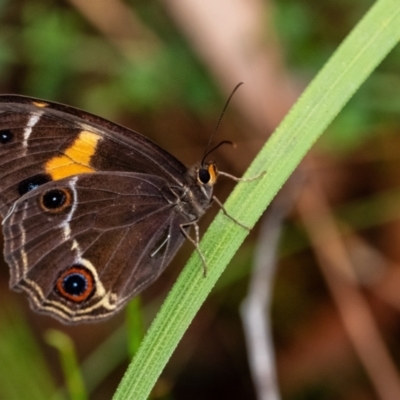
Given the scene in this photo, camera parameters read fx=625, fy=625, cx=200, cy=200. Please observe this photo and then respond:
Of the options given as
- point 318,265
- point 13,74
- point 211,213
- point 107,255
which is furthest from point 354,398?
point 13,74

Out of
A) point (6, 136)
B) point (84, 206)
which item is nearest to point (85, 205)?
point (84, 206)

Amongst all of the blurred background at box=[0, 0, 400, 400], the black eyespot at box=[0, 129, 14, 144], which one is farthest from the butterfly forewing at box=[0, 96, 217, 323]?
the blurred background at box=[0, 0, 400, 400]

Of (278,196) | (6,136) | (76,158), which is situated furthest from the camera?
(278,196)

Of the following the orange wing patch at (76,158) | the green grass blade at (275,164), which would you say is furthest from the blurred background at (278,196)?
the green grass blade at (275,164)

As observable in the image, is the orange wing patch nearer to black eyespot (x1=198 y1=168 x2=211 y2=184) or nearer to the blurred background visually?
black eyespot (x1=198 y1=168 x2=211 y2=184)

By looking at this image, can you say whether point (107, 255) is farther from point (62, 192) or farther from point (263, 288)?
point (263, 288)

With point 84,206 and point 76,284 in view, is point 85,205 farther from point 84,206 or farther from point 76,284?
point 76,284

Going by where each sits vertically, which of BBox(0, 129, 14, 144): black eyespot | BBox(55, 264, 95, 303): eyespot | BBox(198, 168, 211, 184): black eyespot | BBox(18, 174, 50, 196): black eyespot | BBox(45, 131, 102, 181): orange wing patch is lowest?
BBox(55, 264, 95, 303): eyespot

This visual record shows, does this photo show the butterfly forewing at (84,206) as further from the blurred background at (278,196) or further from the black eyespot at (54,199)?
the blurred background at (278,196)
